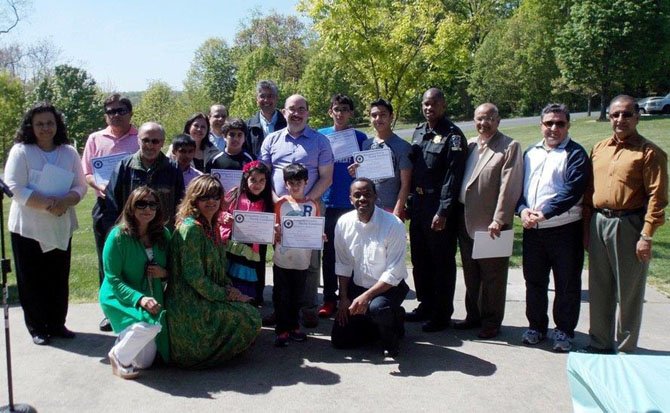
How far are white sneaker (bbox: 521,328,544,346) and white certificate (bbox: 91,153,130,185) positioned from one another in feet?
13.0

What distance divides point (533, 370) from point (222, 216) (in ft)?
9.56

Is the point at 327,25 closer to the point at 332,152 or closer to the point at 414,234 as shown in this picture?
the point at 332,152

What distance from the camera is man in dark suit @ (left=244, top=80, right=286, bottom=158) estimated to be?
666 cm

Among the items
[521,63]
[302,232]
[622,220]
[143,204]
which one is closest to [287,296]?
[302,232]

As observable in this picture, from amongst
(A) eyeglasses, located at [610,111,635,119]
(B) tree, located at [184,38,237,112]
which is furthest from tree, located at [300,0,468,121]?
(B) tree, located at [184,38,237,112]

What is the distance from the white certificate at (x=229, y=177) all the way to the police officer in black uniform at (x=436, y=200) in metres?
1.71

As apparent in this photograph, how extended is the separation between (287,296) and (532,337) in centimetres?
221

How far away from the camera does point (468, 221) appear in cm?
556

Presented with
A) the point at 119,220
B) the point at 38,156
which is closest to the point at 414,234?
the point at 119,220

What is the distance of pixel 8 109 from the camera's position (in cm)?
2838

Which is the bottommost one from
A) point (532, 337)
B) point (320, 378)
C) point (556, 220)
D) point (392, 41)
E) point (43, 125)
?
point (320, 378)

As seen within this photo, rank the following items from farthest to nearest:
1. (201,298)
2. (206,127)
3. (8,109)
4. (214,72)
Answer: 1. (214,72)
2. (8,109)
3. (206,127)
4. (201,298)

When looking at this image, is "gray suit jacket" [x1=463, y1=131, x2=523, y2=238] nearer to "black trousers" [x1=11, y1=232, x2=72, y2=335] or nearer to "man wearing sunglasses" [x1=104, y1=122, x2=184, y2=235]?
"man wearing sunglasses" [x1=104, y1=122, x2=184, y2=235]

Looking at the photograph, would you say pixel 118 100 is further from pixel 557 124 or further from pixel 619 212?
pixel 619 212
